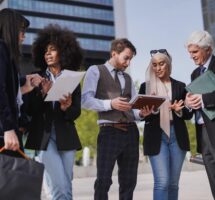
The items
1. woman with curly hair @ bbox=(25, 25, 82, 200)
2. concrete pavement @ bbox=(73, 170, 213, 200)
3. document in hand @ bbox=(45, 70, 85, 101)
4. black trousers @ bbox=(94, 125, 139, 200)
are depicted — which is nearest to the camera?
document in hand @ bbox=(45, 70, 85, 101)

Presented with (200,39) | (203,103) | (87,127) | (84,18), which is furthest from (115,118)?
(84,18)

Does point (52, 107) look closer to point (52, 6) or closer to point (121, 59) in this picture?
point (121, 59)

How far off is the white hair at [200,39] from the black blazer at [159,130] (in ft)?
1.99

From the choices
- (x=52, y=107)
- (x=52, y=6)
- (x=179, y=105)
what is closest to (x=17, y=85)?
(x=52, y=107)

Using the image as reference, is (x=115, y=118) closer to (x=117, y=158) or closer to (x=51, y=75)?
(x=117, y=158)

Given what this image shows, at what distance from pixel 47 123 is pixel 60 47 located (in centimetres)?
65

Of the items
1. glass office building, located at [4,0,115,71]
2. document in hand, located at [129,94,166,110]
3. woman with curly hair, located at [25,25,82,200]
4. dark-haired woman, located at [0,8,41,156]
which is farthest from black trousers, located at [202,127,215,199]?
glass office building, located at [4,0,115,71]

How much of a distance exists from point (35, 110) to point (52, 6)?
7657 cm

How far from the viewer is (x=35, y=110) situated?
391cm

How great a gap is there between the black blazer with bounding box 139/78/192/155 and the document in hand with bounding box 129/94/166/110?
0.83ft

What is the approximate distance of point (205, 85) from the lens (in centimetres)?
402

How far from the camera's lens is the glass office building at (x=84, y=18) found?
253ft

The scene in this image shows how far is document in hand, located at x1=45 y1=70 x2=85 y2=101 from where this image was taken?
3637 mm

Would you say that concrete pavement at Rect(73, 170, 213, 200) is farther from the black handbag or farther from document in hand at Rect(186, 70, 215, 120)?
the black handbag
